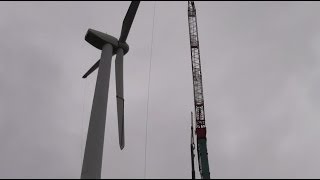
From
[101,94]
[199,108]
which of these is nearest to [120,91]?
[101,94]

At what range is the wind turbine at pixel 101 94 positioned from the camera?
3659 cm

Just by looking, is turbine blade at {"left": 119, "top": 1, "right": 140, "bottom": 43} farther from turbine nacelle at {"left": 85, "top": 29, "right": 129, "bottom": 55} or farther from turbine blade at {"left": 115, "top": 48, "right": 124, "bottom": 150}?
turbine blade at {"left": 115, "top": 48, "right": 124, "bottom": 150}

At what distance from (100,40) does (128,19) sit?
3867 mm

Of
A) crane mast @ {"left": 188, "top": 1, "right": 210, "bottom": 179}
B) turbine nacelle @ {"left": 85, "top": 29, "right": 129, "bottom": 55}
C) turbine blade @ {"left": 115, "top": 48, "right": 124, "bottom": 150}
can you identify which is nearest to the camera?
turbine blade @ {"left": 115, "top": 48, "right": 124, "bottom": 150}

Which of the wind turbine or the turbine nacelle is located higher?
the turbine nacelle

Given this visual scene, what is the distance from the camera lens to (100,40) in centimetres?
4669

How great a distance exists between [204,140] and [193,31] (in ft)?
109

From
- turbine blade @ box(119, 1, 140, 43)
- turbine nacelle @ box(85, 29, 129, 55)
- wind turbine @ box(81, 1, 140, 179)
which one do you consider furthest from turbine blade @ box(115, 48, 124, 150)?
turbine blade @ box(119, 1, 140, 43)

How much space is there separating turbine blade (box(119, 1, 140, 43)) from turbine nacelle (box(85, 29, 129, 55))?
31.8 inches

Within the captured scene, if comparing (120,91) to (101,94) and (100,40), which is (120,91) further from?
(100,40)

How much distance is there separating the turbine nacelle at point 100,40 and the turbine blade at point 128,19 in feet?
2.65

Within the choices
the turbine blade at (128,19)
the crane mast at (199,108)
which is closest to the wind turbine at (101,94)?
the turbine blade at (128,19)

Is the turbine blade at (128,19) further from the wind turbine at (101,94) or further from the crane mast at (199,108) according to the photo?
the crane mast at (199,108)

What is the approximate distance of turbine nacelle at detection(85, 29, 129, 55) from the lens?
46.6 metres
